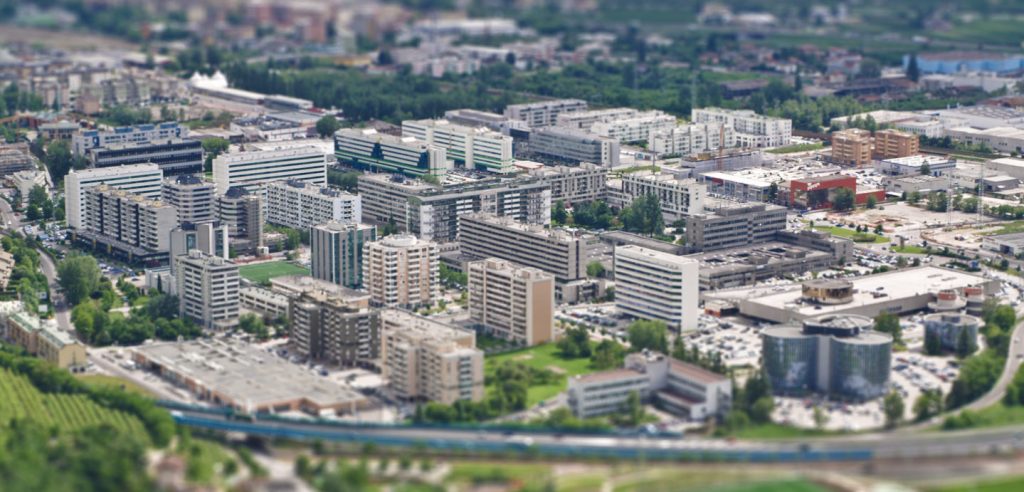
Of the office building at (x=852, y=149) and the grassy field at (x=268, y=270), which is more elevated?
the office building at (x=852, y=149)

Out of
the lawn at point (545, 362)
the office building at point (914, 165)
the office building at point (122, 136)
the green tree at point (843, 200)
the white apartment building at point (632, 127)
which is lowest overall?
the lawn at point (545, 362)

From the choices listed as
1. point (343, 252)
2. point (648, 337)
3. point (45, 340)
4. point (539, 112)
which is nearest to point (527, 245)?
point (343, 252)

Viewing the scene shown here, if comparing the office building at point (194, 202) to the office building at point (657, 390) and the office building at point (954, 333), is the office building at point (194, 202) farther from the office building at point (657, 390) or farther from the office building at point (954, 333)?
the office building at point (954, 333)

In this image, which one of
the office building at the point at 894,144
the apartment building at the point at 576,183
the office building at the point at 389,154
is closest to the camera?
the apartment building at the point at 576,183

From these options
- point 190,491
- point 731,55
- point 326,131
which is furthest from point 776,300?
point 731,55

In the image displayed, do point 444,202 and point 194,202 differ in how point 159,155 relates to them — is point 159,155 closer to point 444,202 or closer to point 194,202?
point 194,202

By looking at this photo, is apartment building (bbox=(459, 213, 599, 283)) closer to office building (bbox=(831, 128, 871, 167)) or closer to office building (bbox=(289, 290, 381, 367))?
office building (bbox=(289, 290, 381, 367))

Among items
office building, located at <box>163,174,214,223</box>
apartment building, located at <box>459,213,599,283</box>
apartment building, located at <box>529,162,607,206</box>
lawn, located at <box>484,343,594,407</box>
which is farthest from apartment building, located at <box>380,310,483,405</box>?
apartment building, located at <box>529,162,607,206</box>

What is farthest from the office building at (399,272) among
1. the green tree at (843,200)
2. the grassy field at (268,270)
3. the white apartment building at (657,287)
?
the green tree at (843,200)
